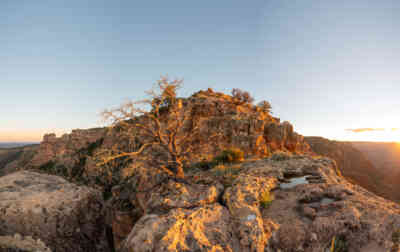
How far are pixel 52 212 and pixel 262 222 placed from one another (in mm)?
8878

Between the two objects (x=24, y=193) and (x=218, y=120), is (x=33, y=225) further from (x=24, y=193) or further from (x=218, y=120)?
(x=218, y=120)

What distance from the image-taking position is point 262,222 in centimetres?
513

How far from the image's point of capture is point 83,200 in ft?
29.4

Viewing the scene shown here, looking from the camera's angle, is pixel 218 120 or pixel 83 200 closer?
pixel 83 200

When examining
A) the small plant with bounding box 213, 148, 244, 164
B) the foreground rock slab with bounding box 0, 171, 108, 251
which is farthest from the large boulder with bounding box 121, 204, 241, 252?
the small plant with bounding box 213, 148, 244, 164

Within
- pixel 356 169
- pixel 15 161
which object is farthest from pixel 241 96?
pixel 15 161

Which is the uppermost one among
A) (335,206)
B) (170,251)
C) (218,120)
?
(218,120)

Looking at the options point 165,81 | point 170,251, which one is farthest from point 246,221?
point 165,81

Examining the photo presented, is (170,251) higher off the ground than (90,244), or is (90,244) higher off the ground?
(170,251)

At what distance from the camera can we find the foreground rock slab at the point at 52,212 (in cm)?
688

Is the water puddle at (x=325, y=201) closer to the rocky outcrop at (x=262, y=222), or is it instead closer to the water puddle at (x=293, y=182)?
the rocky outcrop at (x=262, y=222)

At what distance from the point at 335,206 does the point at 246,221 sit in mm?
3051

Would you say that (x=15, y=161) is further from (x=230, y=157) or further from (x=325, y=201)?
(x=325, y=201)

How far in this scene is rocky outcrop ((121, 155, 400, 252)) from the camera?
4352 millimetres
